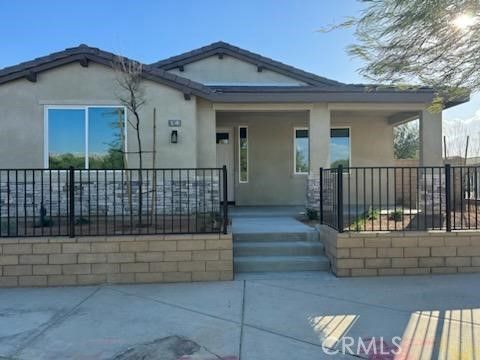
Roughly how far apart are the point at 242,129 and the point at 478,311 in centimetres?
913

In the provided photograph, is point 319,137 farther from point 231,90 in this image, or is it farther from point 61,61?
point 61,61

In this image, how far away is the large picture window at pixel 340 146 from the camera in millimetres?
13273

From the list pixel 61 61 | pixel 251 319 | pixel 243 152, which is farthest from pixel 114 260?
pixel 243 152

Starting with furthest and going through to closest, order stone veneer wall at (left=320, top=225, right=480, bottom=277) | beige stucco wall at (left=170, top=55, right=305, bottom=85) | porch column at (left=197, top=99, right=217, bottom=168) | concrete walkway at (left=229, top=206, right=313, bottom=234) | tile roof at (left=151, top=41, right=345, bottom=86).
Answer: beige stucco wall at (left=170, top=55, right=305, bottom=85)
tile roof at (left=151, top=41, right=345, bottom=86)
porch column at (left=197, top=99, right=217, bottom=168)
concrete walkway at (left=229, top=206, right=313, bottom=234)
stone veneer wall at (left=320, top=225, right=480, bottom=277)

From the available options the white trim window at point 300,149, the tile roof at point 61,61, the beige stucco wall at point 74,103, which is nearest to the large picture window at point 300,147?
the white trim window at point 300,149

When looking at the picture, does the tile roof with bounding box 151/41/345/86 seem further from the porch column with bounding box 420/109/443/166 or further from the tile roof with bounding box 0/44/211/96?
the tile roof with bounding box 0/44/211/96

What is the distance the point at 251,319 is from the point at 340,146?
9.41 meters

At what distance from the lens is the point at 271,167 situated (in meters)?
13.1

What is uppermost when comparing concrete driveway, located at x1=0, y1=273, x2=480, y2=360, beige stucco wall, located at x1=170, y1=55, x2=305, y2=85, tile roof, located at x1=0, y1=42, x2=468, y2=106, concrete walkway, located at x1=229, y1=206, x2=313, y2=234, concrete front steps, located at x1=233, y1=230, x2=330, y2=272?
beige stucco wall, located at x1=170, y1=55, x2=305, y2=85

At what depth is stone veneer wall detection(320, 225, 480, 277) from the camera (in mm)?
6562

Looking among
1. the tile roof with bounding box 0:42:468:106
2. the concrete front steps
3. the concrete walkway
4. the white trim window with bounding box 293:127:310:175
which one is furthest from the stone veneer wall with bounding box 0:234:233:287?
the white trim window with bounding box 293:127:310:175

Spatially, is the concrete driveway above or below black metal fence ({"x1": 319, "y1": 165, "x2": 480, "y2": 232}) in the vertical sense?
below

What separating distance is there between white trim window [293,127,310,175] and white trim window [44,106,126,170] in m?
5.39

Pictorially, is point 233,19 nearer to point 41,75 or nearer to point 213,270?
point 41,75
